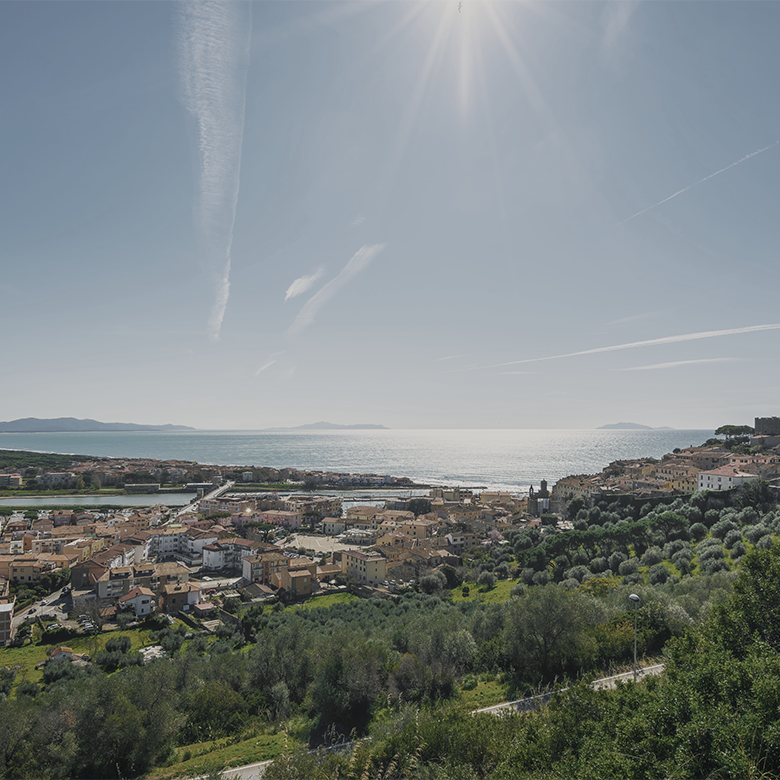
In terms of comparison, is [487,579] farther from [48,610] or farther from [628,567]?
[48,610]

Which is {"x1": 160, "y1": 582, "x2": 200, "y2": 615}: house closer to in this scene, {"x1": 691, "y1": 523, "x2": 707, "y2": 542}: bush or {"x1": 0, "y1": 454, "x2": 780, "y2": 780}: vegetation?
{"x1": 0, "y1": 454, "x2": 780, "y2": 780}: vegetation

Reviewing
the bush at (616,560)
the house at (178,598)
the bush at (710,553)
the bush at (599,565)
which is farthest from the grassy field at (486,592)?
the house at (178,598)

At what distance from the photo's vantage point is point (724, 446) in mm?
76875

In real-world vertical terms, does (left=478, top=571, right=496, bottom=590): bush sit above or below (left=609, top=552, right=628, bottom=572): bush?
below

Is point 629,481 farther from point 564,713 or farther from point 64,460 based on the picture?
point 64,460

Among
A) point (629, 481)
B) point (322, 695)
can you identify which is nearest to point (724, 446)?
point (629, 481)

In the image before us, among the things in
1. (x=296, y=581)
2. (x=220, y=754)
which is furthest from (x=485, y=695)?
(x=296, y=581)

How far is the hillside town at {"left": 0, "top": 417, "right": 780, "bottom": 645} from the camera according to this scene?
36.9 metres

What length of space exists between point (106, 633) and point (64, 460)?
133783 millimetres

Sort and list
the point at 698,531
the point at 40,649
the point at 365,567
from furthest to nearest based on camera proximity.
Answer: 1. the point at 365,567
2. the point at 698,531
3. the point at 40,649

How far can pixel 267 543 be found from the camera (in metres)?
56.3

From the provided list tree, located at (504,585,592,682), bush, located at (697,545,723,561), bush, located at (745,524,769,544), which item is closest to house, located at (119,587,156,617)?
tree, located at (504,585,592,682)

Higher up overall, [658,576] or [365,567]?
[658,576]

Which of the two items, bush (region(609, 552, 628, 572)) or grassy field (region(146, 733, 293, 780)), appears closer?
grassy field (region(146, 733, 293, 780))
